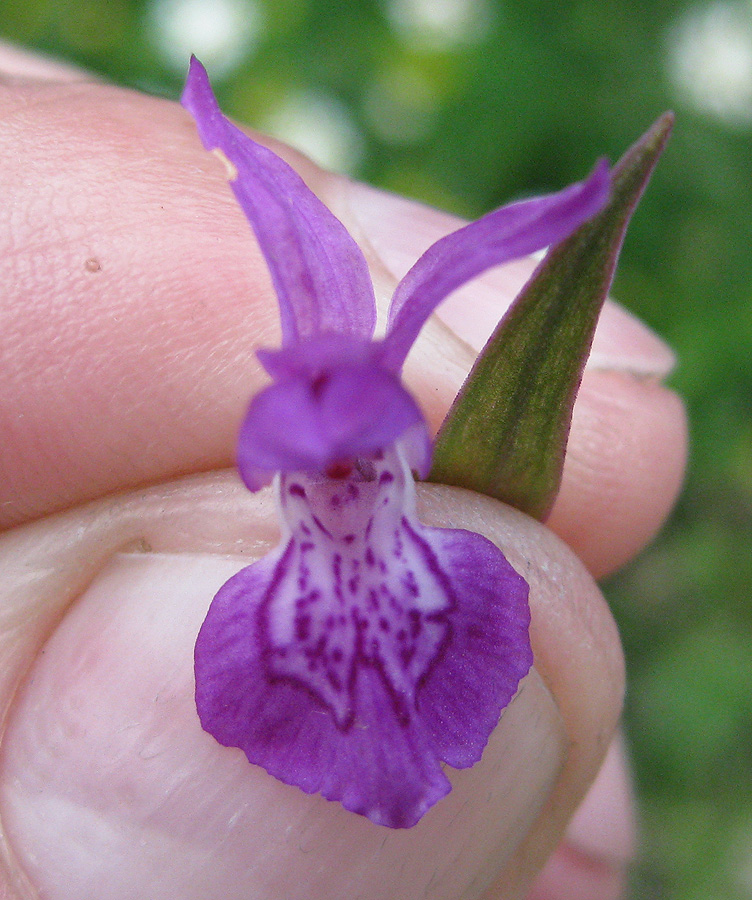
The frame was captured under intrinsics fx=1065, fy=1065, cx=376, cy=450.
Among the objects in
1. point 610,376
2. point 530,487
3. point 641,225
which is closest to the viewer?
point 530,487

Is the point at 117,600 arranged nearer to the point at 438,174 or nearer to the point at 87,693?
the point at 87,693

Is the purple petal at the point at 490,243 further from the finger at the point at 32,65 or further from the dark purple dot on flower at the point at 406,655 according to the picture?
the finger at the point at 32,65

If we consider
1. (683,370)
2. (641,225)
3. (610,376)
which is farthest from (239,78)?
(610,376)

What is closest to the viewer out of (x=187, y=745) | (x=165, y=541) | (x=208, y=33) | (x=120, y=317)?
(x=187, y=745)

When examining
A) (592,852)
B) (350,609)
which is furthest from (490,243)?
(592,852)

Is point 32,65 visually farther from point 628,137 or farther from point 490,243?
point 490,243

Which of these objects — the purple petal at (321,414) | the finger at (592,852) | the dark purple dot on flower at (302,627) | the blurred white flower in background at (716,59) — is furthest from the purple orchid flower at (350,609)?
the blurred white flower in background at (716,59)
